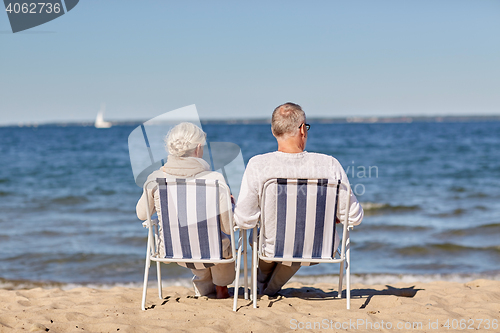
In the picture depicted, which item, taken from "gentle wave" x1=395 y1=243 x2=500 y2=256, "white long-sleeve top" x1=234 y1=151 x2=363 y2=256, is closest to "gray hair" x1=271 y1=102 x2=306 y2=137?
"white long-sleeve top" x1=234 y1=151 x2=363 y2=256

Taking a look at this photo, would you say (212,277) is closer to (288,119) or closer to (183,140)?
(183,140)

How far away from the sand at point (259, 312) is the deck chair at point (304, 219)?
41 cm

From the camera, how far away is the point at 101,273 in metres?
5.59

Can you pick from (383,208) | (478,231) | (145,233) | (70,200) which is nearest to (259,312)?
(145,233)

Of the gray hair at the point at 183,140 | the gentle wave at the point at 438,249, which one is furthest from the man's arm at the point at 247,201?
the gentle wave at the point at 438,249

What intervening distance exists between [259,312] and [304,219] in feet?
2.49

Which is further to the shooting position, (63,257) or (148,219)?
(63,257)

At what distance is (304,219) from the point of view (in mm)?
3010

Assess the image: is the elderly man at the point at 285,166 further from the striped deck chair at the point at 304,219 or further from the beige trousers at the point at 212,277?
the beige trousers at the point at 212,277

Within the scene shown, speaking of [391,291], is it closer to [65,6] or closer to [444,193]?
[65,6]

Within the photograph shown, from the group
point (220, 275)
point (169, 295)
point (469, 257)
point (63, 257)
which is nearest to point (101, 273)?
point (63, 257)

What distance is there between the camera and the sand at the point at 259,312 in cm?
283

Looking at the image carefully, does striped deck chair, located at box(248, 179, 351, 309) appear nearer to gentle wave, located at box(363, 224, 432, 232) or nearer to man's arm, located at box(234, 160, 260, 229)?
man's arm, located at box(234, 160, 260, 229)

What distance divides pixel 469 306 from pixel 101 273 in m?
4.27
